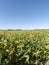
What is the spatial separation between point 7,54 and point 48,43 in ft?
7.04

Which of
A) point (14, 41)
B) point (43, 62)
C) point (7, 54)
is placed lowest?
point (43, 62)

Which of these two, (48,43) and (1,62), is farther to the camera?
(48,43)

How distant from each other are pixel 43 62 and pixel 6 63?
1.63 metres

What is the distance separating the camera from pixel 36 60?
273 inches

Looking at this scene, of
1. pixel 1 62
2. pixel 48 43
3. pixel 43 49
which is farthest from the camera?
pixel 48 43

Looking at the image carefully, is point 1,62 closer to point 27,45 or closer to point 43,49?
point 27,45

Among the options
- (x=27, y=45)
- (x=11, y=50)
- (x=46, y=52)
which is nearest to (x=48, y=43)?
(x=46, y=52)

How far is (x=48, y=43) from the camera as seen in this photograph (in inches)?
304

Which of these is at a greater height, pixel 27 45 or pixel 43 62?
pixel 27 45

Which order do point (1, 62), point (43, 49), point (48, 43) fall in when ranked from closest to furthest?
point (1, 62) < point (43, 49) < point (48, 43)

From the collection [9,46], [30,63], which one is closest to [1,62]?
[9,46]

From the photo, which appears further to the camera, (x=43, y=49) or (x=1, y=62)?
(x=43, y=49)

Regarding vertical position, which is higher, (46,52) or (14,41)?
(14,41)

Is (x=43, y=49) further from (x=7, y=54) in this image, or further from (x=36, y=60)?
(x=7, y=54)
